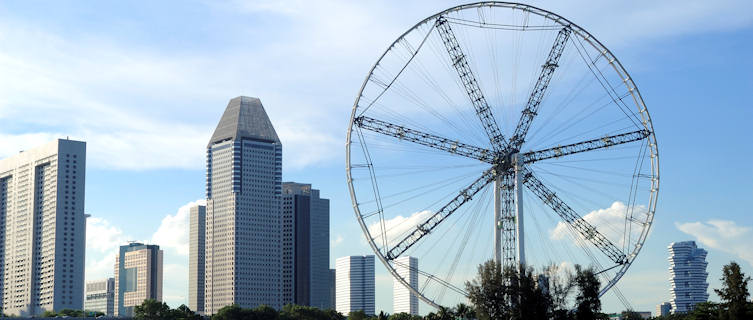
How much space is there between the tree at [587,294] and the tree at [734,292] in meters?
21.3

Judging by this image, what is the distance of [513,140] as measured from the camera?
116 m

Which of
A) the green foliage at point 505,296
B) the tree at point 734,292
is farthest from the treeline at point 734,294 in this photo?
the green foliage at point 505,296

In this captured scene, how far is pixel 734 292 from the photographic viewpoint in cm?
13475

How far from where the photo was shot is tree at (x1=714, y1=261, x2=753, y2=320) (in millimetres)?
133375

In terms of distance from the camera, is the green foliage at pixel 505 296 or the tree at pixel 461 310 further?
the tree at pixel 461 310

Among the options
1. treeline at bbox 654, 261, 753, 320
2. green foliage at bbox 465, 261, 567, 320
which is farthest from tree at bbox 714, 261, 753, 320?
green foliage at bbox 465, 261, 567, 320

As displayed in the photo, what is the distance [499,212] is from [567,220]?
8454 mm

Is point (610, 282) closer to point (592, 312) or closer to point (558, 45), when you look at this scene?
point (592, 312)

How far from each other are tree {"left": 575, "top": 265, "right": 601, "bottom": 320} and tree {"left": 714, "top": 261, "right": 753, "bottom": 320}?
21283 millimetres

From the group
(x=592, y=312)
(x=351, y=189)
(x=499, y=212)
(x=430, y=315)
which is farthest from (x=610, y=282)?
(x=430, y=315)

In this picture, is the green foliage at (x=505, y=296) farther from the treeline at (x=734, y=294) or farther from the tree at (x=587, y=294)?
the treeline at (x=734, y=294)

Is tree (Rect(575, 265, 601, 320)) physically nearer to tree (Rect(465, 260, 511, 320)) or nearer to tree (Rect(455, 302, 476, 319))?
tree (Rect(465, 260, 511, 320))

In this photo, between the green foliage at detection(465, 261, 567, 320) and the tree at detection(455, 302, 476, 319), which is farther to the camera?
the tree at detection(455, 302, 476, 319)

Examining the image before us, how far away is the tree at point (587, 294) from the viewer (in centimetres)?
12362
